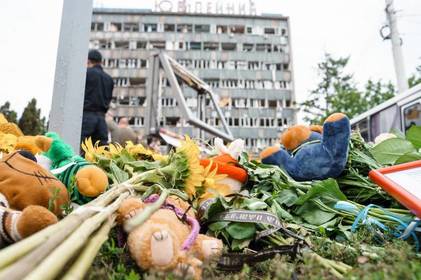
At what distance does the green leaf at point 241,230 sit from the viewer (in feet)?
3.44

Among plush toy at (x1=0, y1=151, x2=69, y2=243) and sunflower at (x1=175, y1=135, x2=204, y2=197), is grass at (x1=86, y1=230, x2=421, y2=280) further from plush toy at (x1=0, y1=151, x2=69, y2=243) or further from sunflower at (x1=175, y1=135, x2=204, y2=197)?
sunflower at (x1=175, y1=135, x2=204, y2=197)

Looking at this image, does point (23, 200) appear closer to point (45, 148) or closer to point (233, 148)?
point (45, 148)

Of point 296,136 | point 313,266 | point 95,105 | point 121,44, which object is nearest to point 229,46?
point 121,44

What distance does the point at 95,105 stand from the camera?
4.05m

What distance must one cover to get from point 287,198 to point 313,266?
747mm

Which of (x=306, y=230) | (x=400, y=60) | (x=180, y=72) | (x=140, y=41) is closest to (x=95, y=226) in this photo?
(x=306, y=230)

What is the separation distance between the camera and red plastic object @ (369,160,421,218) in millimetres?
1067

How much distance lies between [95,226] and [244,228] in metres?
0.49

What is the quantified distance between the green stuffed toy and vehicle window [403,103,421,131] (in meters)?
5.96

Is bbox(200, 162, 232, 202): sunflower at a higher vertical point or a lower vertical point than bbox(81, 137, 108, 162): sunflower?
lower

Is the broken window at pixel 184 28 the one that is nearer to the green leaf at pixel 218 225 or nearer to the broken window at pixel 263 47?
the broken window at pixel 263 47

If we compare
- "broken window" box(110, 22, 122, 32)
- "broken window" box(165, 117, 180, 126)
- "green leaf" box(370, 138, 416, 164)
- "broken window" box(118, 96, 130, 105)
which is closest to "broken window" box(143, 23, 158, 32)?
"broken window" box(110, 22, 122, 32)

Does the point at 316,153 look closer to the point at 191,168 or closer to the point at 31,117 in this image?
the point at 191,168

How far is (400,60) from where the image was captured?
10.4 meters
